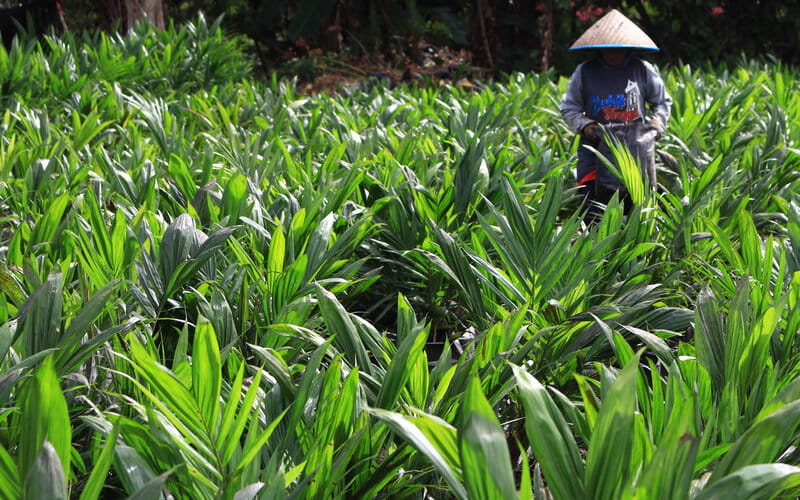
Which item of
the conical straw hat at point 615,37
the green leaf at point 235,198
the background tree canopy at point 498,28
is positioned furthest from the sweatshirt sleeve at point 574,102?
the background tree canopy at point 498,28

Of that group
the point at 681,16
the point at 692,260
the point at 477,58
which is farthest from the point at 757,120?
the point at 681,16

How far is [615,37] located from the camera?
3455 millimetres

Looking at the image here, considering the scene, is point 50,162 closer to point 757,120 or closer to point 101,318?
point 101,318

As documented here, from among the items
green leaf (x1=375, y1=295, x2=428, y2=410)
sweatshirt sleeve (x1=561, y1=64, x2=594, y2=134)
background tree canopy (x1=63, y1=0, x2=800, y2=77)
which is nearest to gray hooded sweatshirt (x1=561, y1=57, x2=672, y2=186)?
sweatshirt sleeve (x1=561, y1=64, x2=594, y2=134)

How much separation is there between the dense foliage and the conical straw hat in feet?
1.56

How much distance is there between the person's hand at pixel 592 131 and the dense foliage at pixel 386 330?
201 mm

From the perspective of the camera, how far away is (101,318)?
1.71m

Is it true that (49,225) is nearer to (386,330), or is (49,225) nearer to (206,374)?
(386,330)

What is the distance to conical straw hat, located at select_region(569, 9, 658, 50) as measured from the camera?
11.2 feet

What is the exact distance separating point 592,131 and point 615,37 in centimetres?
42

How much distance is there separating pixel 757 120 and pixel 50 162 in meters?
3.34

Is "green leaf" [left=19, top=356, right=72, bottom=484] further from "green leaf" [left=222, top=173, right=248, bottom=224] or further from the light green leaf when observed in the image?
"green leaf" [left=222, top=173, right=248, bottom=224]

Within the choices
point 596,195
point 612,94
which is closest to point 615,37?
point 612,94

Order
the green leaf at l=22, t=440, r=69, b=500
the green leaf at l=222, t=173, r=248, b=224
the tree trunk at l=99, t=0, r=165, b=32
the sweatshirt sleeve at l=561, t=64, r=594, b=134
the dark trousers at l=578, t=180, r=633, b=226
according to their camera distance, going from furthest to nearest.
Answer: the tree trunk at l=99, t=0, r=165, b=32 < the sweatshirt sleeve at l=561, t=64, r=594, b=134 < the dark trousers at l=578, t=180, r=633, b=226 < the green leaf at l=222, t=173, r=248, b=224 < the green leaf at l=22, t=440, r=69, b=500
